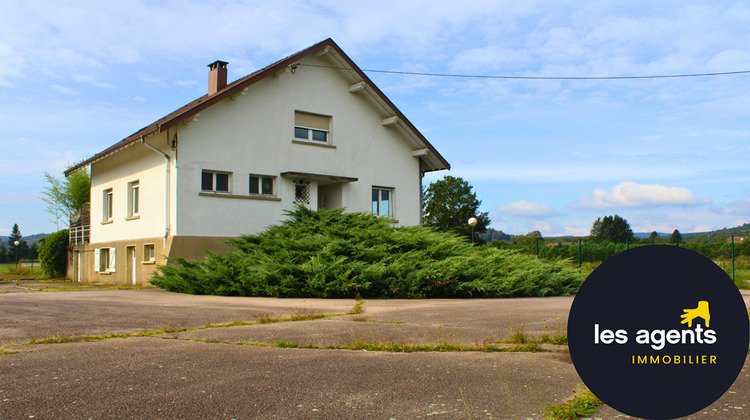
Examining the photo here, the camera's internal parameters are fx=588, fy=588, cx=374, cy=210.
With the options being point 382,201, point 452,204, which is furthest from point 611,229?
point 382,201

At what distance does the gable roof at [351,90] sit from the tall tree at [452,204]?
4304 centimetres

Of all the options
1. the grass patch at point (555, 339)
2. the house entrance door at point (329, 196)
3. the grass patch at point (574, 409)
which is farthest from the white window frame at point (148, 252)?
the grass patch at point (574, 409)

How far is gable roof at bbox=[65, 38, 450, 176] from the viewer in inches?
690

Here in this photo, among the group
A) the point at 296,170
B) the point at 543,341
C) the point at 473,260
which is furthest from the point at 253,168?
the point at 543,341

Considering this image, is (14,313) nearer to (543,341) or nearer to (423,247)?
(543,341)

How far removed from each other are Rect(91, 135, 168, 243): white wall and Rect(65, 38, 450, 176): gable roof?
625mm

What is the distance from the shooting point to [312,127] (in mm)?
20531

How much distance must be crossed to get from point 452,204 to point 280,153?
49016mm

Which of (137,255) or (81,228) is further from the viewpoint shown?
(81,228)

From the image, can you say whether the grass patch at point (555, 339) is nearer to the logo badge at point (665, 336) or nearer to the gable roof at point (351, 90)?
the logo badge at point (665, 336)

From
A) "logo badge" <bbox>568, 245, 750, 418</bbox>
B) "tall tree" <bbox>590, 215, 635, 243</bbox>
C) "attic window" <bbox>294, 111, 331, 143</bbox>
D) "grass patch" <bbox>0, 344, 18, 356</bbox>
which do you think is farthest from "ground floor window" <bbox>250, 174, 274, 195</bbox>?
"tall tree" <bbox>590, 215, 635, 243</bbox>

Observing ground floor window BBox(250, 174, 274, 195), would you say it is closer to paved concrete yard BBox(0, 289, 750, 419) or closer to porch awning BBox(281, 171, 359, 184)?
porch awning BBox(281, 171, 359, 184)

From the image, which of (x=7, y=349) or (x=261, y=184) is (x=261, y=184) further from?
(x=7, y=349)

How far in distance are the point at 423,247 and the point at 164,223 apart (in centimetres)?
853
